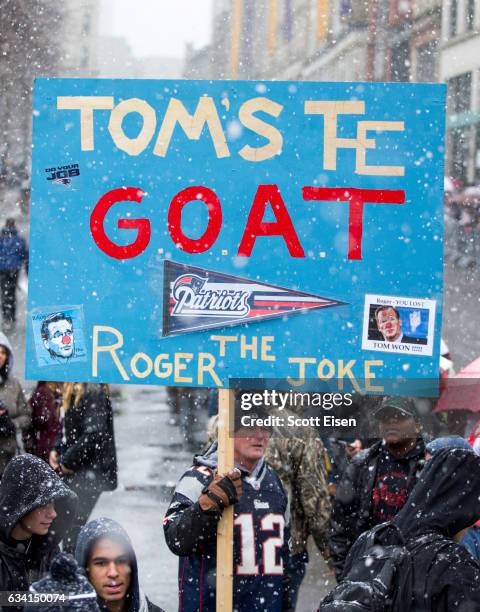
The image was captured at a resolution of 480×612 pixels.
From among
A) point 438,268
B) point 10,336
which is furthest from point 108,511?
point 10,336

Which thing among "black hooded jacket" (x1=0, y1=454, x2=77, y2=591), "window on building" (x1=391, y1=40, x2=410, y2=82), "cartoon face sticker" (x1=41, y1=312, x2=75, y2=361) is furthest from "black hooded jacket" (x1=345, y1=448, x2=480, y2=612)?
"window on building" (x1=391, y1=40, x2=410, y2=82)

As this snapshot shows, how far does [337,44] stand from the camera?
4391 centimetres

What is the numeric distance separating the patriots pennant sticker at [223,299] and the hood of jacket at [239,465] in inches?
25.4

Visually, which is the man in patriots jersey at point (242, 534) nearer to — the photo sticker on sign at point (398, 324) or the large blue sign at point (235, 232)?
the large blue sign at point (235, 232)

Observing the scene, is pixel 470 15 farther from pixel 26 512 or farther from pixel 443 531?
pixel 443 531

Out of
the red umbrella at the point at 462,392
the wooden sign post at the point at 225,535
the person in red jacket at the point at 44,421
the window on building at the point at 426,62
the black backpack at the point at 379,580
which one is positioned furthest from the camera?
the window on building at the point at 426,62

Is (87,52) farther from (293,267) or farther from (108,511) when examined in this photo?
(293,267)

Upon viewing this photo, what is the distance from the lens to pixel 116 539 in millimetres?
4105

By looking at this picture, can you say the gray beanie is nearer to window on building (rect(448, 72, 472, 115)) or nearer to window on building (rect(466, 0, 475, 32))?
window on building (rect(448, 72, 472, 115))

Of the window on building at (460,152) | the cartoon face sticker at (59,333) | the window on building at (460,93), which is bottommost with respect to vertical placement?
the cartoon face sticker at (59,333)

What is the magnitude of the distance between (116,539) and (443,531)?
132 cm

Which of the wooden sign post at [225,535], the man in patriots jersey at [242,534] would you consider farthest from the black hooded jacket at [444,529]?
the man in patriots jersey at [242,534]

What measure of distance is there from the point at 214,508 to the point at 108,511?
4745mm

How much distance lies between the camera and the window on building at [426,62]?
124ft
